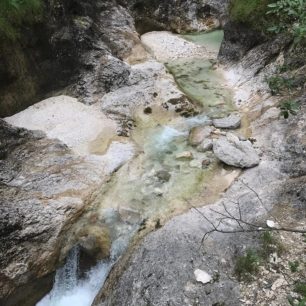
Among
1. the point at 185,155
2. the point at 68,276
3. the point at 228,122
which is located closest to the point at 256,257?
the point at 68,276

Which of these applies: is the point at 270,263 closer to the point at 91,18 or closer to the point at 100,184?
the point at 100,184

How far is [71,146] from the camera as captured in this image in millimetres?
10477

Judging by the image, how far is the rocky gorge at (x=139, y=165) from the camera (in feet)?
22.7

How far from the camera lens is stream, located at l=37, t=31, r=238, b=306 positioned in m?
7.56

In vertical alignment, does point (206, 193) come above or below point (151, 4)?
below

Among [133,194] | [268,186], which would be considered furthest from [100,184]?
[268,186]

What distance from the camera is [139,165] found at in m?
9.80

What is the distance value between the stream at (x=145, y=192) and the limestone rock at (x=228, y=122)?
0.47 meters

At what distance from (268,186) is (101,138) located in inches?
205

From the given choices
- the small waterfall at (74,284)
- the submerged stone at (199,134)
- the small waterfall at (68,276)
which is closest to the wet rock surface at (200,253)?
the small waterfall at (74,284)

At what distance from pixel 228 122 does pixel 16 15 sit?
25.7 ft

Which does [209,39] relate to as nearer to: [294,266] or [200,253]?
[200,253]

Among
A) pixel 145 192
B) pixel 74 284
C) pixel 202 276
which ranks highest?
pixel 202 276

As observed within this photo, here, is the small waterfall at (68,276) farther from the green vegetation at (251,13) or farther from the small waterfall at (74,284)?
the green vegetation at (251,13)
